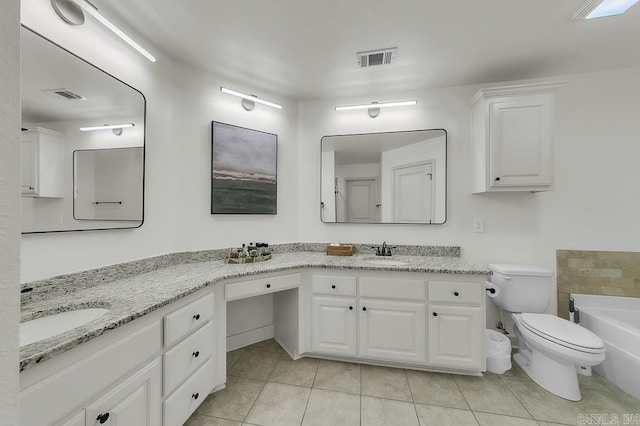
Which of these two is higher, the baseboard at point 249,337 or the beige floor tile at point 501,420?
the baseboard at point 249,337

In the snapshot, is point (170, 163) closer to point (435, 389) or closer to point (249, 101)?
point (249, 101)

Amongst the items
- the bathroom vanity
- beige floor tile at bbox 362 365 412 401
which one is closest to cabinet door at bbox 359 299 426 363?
the bathroom vanity

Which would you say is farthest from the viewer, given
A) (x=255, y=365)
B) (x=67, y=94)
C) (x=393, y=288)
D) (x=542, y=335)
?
(x=255, y=365)

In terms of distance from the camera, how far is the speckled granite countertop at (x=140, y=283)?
0.94 meters

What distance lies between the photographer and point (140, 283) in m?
1.57

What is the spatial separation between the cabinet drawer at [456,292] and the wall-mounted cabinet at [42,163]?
241 centimetres

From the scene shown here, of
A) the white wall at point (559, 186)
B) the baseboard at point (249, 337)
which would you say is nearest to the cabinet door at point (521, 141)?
the white wall at point (559, 186)

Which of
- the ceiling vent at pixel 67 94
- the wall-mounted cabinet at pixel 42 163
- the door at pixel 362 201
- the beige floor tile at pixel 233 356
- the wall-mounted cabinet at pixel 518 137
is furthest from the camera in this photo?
the door at pixel 362 201

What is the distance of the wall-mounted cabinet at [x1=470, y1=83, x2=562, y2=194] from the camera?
207 centimetres

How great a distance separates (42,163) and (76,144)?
20cm

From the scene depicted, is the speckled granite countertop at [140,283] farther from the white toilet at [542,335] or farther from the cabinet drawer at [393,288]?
the white toilet at [542,335]

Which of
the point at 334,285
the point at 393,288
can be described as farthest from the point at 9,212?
the point at 393,288

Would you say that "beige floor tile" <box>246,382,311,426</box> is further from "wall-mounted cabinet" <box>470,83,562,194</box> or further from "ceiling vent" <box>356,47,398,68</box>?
"ceiling vent" <box>356,47,398,68</box>

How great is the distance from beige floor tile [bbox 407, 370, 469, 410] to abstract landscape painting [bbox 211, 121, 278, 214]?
1.88 metres
